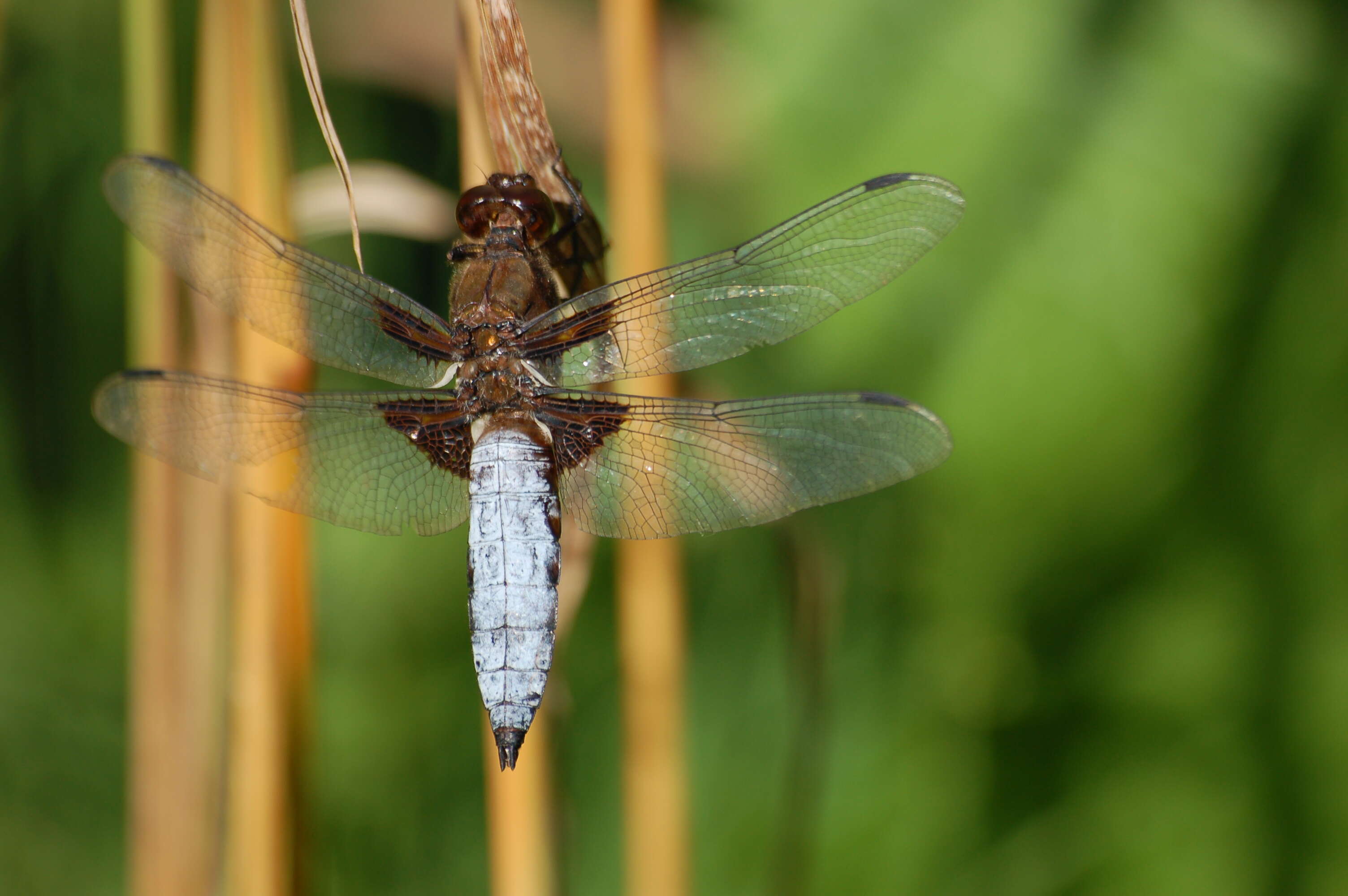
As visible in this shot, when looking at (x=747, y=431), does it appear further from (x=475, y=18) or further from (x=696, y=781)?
(x=696, y=781)

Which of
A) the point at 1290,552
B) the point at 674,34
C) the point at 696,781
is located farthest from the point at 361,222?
the point at 1290,552

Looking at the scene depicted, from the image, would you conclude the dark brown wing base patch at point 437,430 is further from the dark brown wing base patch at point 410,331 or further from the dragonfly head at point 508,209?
the dragonfly head at point 508,209

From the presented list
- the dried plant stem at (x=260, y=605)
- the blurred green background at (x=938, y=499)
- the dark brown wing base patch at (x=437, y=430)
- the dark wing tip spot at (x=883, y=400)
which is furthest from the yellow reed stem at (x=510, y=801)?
the blurred green background at (x=938, y=499)

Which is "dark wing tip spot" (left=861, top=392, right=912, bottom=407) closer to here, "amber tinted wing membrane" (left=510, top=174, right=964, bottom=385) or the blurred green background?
"amber tinted wing membrane" (left=510, top=174, right=964, bottom=385)

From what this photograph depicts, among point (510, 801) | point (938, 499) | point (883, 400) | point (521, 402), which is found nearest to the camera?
point (510, 801)

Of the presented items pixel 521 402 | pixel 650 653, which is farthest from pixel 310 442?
pixel 650 653

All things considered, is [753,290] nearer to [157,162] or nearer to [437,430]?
[437,430]
